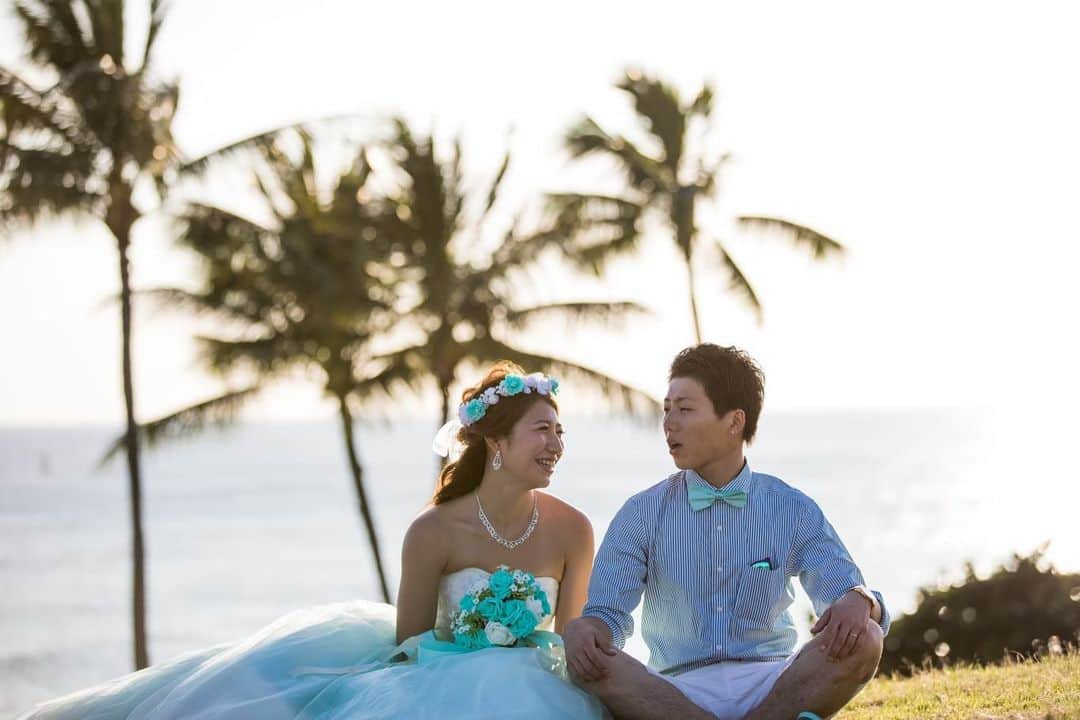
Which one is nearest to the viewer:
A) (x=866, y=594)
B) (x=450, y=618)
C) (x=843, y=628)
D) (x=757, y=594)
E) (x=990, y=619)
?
(x=843, y=628)

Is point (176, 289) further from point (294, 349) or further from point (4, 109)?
point (4, 109)

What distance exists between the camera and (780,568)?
211 inches

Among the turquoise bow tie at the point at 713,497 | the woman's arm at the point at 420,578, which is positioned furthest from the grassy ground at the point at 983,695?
the woman's arm at the point at 420,578

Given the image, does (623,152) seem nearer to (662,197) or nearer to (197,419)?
(662,197)

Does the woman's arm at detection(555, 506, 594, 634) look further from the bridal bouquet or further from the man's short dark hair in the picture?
the man's short dark hair

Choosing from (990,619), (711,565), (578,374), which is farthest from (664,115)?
(711,565)

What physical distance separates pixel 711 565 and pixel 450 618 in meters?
1.47

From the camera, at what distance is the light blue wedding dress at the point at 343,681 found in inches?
203

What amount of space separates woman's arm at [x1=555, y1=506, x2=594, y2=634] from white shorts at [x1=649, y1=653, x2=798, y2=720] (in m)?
1.20

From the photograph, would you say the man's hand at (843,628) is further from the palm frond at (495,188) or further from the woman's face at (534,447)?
the palm frond at (495,188)

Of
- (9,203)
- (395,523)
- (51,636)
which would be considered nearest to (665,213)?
(9,203)

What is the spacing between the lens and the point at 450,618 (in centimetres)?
617

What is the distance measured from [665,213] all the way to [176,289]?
27.2 feet

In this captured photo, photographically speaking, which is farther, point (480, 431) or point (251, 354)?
point (251, 354)
